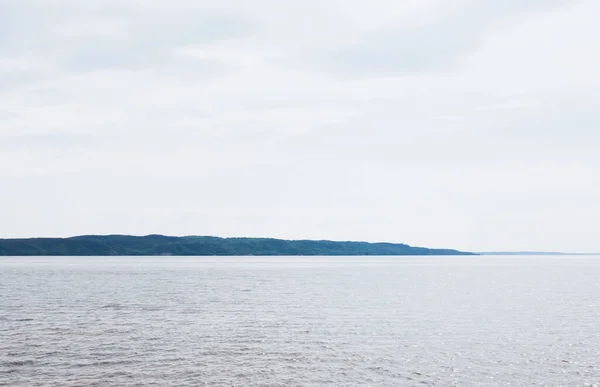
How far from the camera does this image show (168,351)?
5025 centimetres

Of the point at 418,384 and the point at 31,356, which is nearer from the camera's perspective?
the point at 418,384

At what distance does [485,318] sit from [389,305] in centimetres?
1938

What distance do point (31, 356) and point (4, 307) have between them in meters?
41.0

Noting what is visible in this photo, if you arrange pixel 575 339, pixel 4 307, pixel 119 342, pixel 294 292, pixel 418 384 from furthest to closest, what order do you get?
pixel 294 292
pixel 4 307
pixel 575 339
pixel 119 342
pixel 418 384

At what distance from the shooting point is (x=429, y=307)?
9169cm

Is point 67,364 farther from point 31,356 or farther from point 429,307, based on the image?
point 429,307

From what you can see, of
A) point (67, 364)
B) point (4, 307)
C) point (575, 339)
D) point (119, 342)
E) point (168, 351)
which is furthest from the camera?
point (4, 307)

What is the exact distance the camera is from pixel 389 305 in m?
93.6

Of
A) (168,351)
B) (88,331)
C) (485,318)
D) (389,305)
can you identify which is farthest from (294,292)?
(168,351)

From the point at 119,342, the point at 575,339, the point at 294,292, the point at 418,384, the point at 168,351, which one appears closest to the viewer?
the point at 418,384

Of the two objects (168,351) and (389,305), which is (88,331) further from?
(389,305)

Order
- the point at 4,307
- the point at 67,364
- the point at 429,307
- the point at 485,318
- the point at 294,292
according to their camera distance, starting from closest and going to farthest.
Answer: the point at 67,364 < the point at 485,318 < the point at 4,307 < the point at 429,307 < the point at 294,292

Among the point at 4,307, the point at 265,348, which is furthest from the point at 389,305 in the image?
the point at 4,307

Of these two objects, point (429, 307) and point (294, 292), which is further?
point (294, 292)
